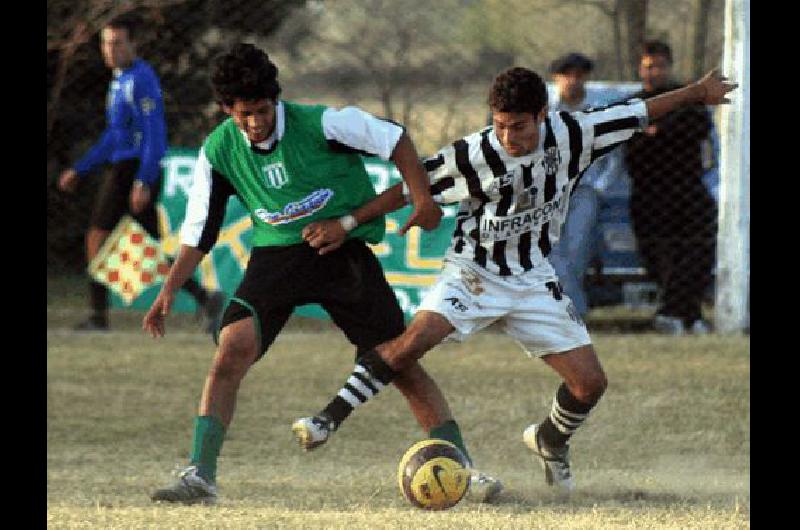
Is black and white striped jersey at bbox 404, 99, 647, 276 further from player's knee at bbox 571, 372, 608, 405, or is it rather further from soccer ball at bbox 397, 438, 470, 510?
soccer ball at bbox 397, 438, 470, 510

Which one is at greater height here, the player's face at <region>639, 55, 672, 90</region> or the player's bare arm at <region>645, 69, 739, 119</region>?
the player's bare arm at <region>645, 69, 739, 119</region>

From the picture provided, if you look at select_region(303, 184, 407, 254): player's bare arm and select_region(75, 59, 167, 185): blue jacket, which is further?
select_region(75, 59, 167, 185): blue jacket

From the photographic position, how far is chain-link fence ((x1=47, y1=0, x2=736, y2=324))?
13.2 meters

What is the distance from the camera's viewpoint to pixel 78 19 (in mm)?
14242

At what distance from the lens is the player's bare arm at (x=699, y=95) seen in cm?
727

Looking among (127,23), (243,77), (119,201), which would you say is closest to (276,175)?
(243,77)

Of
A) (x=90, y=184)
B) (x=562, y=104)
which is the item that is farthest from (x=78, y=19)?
(x=562, y=104)

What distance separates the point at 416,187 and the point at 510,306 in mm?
618

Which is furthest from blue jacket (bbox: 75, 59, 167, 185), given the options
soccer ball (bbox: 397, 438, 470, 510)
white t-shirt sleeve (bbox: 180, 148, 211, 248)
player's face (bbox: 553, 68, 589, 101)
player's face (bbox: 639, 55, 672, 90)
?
soccer ball (bbox: 397, 438, 470, 510)

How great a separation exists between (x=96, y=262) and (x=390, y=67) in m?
3.41

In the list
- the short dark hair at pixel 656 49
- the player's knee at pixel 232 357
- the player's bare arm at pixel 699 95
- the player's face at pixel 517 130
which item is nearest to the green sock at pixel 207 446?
the player's knee at pixel 232 357
